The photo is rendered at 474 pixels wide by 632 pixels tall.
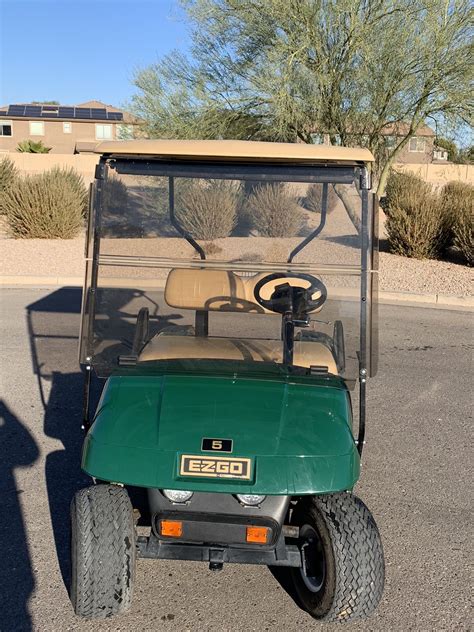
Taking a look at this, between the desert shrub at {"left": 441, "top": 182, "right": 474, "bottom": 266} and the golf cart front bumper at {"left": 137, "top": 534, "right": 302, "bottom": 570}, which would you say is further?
the desert shrub at {"left": 441, "top": 182, "right": 474, "bottom": 266}

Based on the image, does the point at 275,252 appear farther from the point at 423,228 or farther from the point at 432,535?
the point at 423,228

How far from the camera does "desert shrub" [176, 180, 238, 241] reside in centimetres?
320

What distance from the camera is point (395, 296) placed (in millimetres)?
9680

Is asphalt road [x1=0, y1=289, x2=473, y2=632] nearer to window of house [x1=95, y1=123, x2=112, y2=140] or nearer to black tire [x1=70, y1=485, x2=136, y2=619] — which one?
black tire [x1=70, y1=485, x2=136, y2=619]

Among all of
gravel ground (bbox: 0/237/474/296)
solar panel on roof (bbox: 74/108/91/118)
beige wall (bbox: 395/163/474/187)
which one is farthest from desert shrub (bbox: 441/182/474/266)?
solar panel on roof (bbox: 74/108/91/118)

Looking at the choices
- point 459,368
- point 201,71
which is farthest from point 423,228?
point 459,368

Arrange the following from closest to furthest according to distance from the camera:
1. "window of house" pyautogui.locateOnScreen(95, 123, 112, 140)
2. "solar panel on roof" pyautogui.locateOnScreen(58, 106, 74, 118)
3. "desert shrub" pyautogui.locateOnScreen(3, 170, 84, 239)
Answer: "desert shrub" pyautogui.locateOnScreen(3, 170, 84, 239)
"window of house" pyautogui.locateOnScreen(95, 123, 112, 140)
"solar panel on roof" pyautogui.locateOnScreen(58, 106, 74, 118)

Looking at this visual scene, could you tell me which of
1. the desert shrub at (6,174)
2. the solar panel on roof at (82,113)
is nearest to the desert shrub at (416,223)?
the desert shrub at (6,174)

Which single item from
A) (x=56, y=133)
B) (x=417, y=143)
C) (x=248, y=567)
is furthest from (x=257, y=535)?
(x=56, y=133)

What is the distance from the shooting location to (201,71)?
12570mm

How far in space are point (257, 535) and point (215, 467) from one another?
26 cm

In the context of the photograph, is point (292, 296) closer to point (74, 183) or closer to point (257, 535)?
point (257, 535)

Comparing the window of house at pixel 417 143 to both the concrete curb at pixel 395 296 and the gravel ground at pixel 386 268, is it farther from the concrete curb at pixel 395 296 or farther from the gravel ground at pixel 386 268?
the concrete curb at pixel 395 296

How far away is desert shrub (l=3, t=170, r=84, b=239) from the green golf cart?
10263 mm
